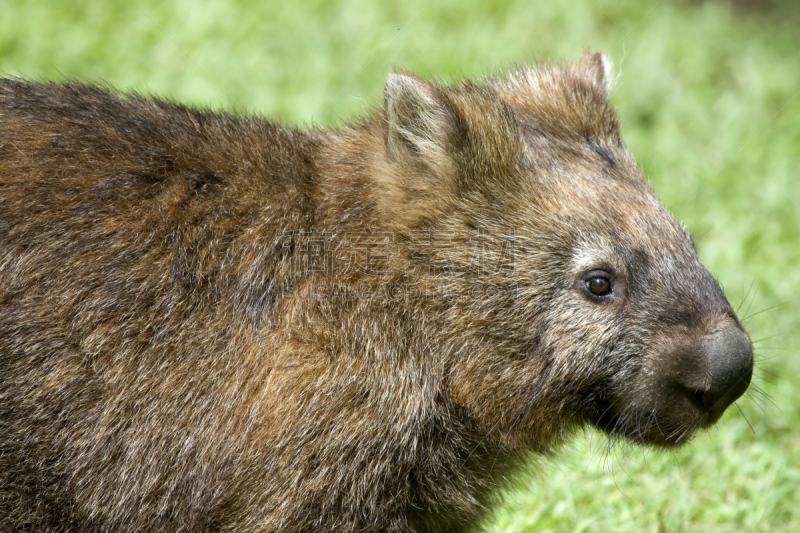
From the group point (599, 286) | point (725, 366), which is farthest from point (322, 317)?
point (725, 366)

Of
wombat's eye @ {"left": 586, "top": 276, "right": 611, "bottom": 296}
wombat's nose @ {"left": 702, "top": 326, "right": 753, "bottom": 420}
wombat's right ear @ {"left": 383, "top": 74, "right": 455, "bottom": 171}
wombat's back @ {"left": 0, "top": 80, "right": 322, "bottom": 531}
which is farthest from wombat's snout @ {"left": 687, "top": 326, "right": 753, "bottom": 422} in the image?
wombat's back @ {"left": 0, "top": 80, "right": 322, "bottom": 531}

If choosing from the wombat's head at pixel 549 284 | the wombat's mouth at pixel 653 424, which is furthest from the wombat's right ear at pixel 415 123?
the wombat's mouth at pixel 653 424

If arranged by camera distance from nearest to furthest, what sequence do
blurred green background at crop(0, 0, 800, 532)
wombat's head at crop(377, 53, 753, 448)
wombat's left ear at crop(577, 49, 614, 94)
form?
wombat's head at crop(377, 53, 753, 448)
wombat's left ear at crop(577, 49, 614, 94)
blurred green background at crop(0, 0, 800, 532)

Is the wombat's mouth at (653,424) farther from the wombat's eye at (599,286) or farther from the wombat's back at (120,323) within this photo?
the wombat's back at (120,323)

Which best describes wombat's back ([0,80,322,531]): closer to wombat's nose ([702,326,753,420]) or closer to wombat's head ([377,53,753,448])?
wombat's head ([377,53,753,448])

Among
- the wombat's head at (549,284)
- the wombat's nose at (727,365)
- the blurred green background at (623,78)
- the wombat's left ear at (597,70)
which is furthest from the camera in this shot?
the blurred green background at (623,78)

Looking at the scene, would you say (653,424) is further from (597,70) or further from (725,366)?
(597,70)
